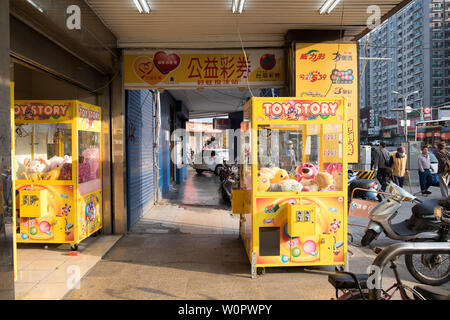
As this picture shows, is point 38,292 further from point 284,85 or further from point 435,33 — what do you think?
point 435,33

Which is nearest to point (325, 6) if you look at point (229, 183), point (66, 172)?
point (66, 172)

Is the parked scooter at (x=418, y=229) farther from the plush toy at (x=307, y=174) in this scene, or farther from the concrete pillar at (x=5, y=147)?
the concrete pillar at (x=5, y=147)

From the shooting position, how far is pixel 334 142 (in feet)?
16.3

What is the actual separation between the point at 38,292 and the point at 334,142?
425 centimetres

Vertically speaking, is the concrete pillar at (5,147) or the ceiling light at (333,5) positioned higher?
the ceiling light at (333,5)

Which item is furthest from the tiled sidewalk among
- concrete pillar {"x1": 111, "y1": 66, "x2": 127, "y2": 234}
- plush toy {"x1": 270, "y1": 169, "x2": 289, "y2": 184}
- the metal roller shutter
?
plush toy {"x1": 270, "y1": 169, "x2": 289, "y2": 184}

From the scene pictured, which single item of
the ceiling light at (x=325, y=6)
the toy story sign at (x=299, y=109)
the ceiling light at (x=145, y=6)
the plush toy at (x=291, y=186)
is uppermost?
the ceiling light at (x=325, y=6)

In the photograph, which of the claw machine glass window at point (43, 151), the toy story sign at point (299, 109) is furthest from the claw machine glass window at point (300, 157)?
the claw machine glass window at point (43, 151)

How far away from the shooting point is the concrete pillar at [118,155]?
255 inches

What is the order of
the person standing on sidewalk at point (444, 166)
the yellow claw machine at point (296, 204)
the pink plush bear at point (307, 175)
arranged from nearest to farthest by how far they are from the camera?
the yellow claw machine at point (296, 204), the pink plush bear at point (307, 175), the person standing on sidewalk at point (444, 166)

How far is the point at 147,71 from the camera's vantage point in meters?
6.47

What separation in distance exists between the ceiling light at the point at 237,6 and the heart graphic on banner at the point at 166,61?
1678 mm

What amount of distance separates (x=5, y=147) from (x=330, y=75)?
507 cm

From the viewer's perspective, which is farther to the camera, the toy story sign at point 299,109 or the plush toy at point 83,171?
the plush toy at point 83,171
